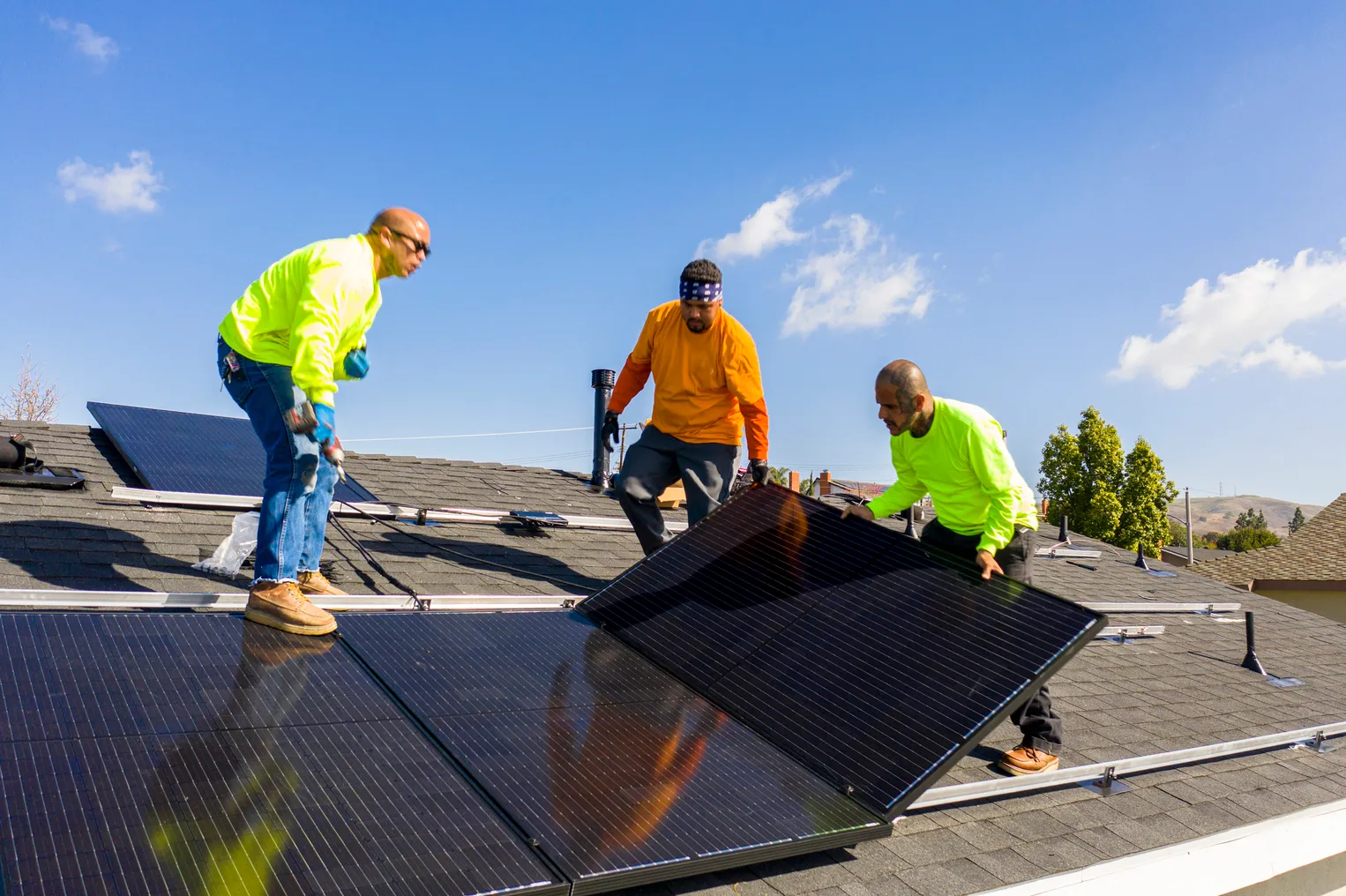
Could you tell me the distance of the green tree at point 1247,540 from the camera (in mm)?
83625

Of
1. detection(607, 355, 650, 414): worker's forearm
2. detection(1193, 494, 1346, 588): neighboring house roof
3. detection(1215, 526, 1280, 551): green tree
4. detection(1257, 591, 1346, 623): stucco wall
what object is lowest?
detection(1215, 526, 1280, 551): green tree

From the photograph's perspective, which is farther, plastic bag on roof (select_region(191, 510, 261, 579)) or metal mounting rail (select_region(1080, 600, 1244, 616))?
metal mounting rail (select_region(1080, 600, 1244, 616))

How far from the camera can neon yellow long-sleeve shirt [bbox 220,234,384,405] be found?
3.60 metres

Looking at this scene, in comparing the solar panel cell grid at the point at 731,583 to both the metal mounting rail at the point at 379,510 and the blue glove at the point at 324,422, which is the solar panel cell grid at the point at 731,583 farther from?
the metal mounting rail at the point at 379,510

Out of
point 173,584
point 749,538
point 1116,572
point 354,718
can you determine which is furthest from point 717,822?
point 1116,572

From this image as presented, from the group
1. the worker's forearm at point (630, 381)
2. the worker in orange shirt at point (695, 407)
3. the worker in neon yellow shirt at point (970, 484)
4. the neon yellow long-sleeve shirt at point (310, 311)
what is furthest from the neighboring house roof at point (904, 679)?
the neon yellow long-sleeve shirt at point (310, 311)

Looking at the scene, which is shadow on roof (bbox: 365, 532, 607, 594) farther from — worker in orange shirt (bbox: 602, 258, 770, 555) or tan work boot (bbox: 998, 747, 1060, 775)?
tan work boot (bbox: 998, 747, 1060, 775)

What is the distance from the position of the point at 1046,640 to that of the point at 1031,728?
108 centimetres

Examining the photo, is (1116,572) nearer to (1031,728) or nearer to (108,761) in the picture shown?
(1031,728)

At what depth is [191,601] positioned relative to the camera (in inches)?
148

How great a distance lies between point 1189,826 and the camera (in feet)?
11.5

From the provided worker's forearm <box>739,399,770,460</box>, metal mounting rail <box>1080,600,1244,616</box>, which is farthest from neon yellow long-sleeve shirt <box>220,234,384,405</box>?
metal mounting rail <box>1080,600,1244,616</box>

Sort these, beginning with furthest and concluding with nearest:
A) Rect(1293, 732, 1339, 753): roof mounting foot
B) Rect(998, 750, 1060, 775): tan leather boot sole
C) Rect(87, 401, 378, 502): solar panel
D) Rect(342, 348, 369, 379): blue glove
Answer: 1. Rect(87, 401, 378, 502): solar panel
2. Rect(1293, 732, 1339, 753): roof mounting foot
3. Rect(342, 348, 369, 379): blue glove
4. Rect(998, 750, 1060, 775): tan leather boot sole

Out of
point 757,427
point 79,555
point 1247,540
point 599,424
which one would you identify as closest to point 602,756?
point 757,427
